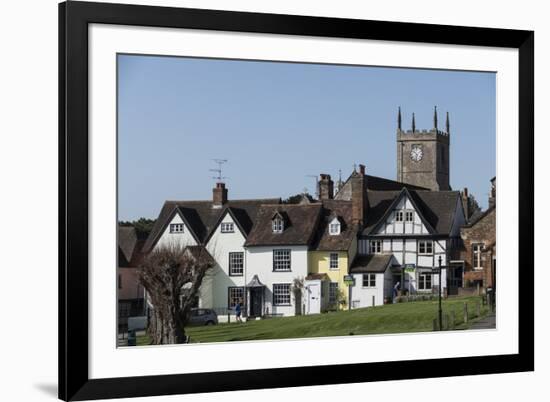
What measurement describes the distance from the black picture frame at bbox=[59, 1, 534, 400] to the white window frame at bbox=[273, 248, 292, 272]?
0.96m

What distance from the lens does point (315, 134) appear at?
35.9 feet

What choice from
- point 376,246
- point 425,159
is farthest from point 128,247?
point 425,159

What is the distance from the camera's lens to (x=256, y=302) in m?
10.6

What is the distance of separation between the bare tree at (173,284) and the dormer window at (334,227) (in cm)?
129

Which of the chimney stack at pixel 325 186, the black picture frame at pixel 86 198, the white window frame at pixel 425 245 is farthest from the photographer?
the white window frame at pixel 425 245

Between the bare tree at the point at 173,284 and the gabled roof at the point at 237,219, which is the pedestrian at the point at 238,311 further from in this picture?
the gabled roof at the point at 237,219

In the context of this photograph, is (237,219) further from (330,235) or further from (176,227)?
(330,235)

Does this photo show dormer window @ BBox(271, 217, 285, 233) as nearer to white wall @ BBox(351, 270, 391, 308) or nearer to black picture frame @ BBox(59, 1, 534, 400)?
white wall @ BBox(351, 270, 391, 308)

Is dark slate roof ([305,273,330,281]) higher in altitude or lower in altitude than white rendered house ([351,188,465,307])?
lower

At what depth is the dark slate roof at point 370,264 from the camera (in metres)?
11.0

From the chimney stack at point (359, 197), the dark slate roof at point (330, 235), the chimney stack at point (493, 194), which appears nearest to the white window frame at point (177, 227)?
the dark slate roof at point (330, 235)

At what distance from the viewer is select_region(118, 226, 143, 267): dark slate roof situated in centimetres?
987

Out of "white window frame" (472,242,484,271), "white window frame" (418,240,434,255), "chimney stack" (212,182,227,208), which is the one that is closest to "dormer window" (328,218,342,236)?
"white window frame" (418,240,434,255)

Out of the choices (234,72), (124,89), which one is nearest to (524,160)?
(234,72)
